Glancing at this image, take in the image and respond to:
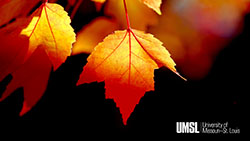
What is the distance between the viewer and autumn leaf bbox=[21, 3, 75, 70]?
0.49 m

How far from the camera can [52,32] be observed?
1.70 feet

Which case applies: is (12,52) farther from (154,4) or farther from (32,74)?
(154,4)

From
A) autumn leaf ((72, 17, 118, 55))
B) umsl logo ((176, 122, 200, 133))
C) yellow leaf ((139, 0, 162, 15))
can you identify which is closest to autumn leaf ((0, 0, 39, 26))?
autumn leaf ((72, 17, 118, 55))

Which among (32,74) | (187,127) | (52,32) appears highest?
(52,32)

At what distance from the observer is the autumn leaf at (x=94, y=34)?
901 mm

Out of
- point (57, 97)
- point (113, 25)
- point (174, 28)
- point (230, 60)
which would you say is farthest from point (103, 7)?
point (230, 60)

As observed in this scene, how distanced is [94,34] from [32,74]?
36cm

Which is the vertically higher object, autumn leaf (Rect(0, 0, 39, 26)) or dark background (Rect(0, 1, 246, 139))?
autumn leaf (Rect(0, 0, 39, 26))

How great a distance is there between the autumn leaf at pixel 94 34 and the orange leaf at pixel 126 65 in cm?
32

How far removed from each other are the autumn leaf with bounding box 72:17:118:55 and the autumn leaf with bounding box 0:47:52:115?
30cm

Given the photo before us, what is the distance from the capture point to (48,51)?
1.68 feet

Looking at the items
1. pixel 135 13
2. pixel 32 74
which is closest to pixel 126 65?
pixel 32 74

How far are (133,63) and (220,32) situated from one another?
0.62 meters

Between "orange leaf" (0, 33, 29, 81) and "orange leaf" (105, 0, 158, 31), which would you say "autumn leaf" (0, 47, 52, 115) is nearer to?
"orange leaf" (0, 33, 29, 81)
